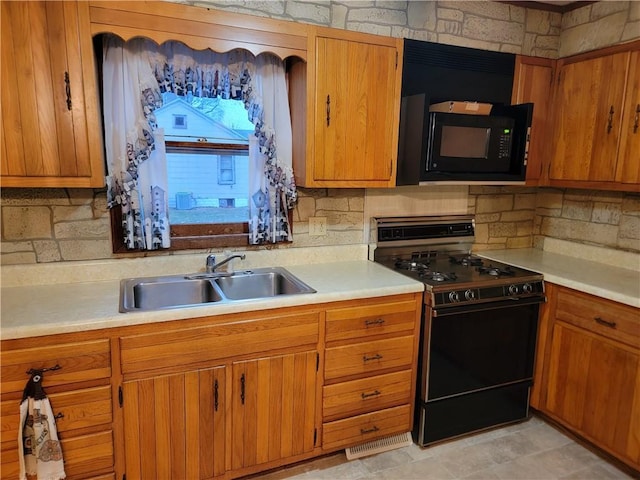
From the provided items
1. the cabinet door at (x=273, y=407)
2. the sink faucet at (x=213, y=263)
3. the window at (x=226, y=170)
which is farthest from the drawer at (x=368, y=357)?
the window at (x=226, y=170)

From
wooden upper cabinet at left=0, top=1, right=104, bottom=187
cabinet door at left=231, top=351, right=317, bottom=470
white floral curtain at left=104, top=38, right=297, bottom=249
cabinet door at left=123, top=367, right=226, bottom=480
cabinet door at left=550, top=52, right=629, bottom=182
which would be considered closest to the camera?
wooden upper cabinet at left=0, top=1, right=104, bottom=187

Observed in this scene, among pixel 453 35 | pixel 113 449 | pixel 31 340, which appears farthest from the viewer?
Result: pixel 453 35

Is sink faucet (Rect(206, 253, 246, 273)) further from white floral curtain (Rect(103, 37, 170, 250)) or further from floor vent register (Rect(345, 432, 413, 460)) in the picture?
floor vent register (Rect(345, 432, 413, 460))

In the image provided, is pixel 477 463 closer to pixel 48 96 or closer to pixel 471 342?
pixel 471 342

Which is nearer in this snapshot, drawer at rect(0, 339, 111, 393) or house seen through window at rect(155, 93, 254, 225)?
drawer at rect(0, 339, 111, 393)

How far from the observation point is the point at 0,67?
1.68m

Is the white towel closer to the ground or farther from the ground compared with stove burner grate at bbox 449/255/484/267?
closer to the ground

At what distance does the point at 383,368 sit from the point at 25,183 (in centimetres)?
189

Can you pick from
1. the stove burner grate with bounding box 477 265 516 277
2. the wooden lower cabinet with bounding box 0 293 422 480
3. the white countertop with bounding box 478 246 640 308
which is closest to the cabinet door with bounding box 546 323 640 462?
the white countertop with bounding box 478 246 640 308

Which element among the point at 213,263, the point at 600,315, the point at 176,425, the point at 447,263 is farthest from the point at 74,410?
the point at 600,315

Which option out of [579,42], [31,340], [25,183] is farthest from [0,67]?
[579,42]

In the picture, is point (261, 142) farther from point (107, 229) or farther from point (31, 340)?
point (31, 340)

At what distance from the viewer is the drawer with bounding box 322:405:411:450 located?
2219mm

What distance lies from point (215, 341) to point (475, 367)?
4.83 ft
